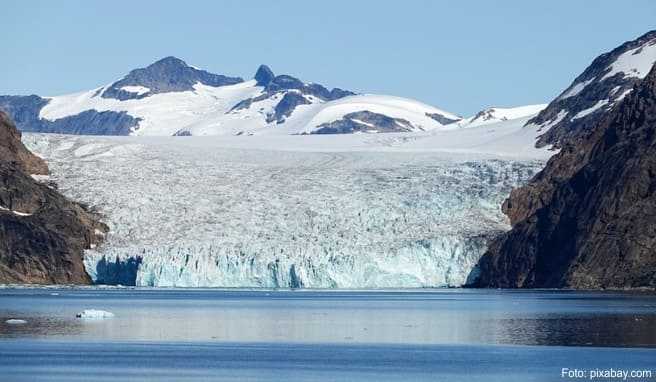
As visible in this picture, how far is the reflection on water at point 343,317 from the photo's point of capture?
45250 millimetres

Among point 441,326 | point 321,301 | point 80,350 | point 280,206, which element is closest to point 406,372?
point 80,350

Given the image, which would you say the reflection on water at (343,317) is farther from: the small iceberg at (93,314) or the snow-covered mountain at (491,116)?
the snow-covered mountain at (491,116)

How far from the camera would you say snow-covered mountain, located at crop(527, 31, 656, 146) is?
110m

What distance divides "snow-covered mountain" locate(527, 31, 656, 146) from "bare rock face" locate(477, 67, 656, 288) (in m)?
16.0

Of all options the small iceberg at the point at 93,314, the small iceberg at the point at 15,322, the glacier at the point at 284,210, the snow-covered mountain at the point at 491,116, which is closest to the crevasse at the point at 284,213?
the glacier at the point at 284,210

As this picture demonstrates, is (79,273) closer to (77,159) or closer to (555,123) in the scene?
(77,159)

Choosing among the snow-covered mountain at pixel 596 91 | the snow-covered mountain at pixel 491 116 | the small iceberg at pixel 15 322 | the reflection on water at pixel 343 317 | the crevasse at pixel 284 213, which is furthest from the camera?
the snow-covered mountain at pixel 491 116

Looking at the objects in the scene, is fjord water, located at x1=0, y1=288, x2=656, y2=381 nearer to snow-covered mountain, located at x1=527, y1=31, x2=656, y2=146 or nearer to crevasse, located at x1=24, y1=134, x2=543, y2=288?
crevasse, located at x1=24, y1=134, x2=543, y2=288

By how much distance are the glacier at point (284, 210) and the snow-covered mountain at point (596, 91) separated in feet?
30.5

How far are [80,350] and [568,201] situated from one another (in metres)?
50.5

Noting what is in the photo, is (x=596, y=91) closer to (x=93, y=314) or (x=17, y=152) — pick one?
(x=17, y=152)

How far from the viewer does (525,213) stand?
8856 centimetres

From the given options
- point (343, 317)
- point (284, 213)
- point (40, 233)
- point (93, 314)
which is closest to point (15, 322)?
point (93, 314)

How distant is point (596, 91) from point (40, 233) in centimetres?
5063
